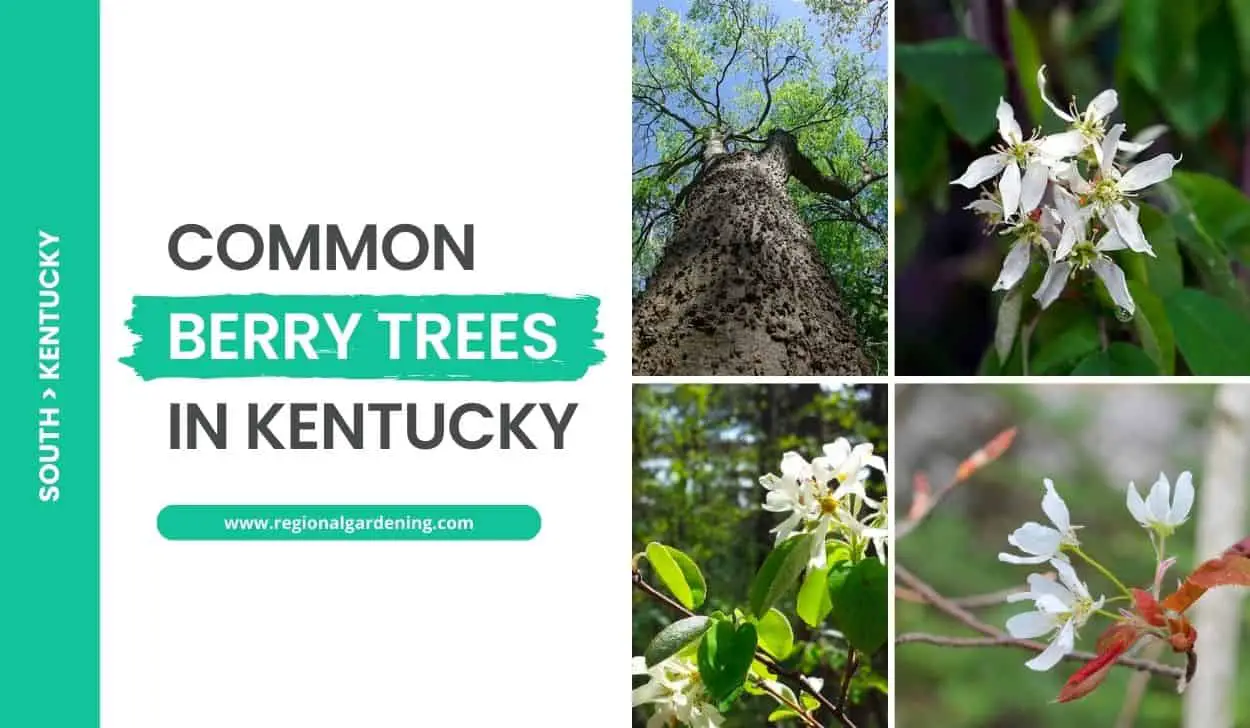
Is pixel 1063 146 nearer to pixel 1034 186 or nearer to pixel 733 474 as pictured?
pixel 1034 186

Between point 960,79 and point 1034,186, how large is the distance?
0.48 feet

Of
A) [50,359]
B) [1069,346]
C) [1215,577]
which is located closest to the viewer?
[1215,577]

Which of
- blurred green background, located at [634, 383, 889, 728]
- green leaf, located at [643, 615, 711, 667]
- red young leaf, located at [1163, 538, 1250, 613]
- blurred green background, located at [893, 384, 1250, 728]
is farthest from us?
blurred green background, located at [893, 384, 1250, 728]

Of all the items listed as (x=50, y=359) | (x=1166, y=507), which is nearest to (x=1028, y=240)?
(x=1166, y=507)

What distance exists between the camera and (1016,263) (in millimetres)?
992

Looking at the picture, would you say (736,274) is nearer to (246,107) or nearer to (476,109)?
(476,109)

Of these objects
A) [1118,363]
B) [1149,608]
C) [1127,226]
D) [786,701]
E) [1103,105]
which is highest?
[1103,105]

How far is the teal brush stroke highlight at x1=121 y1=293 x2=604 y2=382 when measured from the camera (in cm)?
112

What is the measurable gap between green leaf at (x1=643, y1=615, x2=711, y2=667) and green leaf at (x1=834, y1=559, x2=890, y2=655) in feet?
0.37

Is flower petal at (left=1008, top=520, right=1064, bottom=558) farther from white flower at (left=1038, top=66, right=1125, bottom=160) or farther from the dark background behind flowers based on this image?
white flower at (left=1038, top=66, right=1125, bottom=160)

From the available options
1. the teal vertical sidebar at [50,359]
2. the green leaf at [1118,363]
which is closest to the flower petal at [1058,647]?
the green leaf at [1118,363]

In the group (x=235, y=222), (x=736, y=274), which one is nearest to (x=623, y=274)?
(x=736, y=274)

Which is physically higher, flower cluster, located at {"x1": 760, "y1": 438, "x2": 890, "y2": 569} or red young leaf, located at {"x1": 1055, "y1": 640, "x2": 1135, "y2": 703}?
flower cluster, located at {"x1": 760, "y1": 438, "x2": 890, "y2": 569}

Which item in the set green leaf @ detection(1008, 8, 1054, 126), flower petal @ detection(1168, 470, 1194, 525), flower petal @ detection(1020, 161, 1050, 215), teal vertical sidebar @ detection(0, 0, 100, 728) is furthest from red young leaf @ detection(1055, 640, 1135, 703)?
teal vertical sidebar @ detection(0, 0, 100, 728)
